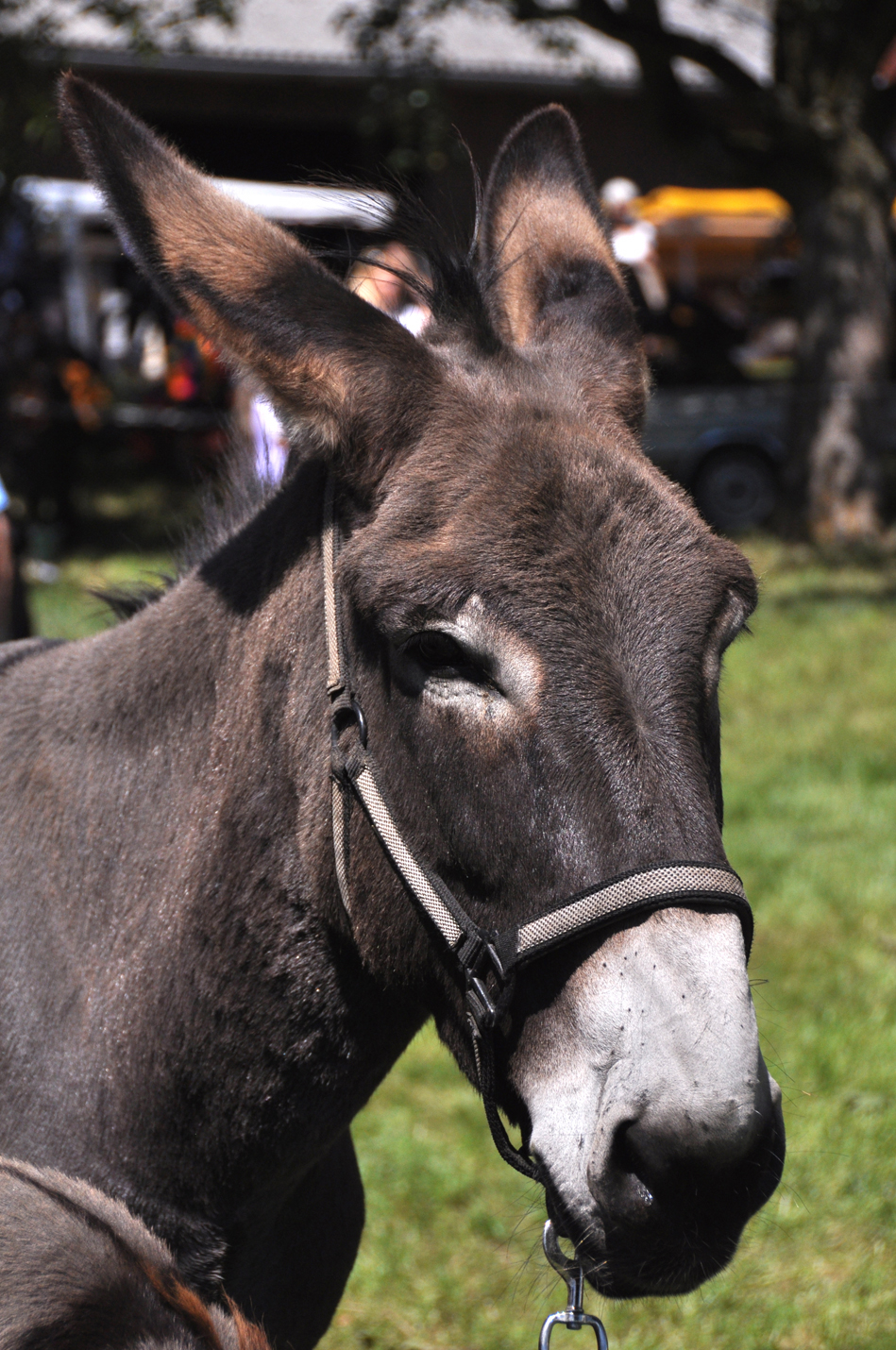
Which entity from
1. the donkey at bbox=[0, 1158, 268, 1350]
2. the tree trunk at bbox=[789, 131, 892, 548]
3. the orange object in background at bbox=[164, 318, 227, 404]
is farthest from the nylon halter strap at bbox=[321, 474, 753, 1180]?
the orange object in background at bbox=[164, 318, 227, 404]

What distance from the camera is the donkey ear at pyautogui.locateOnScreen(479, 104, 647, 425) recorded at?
7.47 ft

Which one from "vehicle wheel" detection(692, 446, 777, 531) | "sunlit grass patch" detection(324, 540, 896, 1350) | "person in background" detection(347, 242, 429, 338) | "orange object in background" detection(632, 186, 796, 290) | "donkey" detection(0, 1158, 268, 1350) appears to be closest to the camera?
"donkey" detection(0, 1158, 268, 1350)

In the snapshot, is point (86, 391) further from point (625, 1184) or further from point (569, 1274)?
point (625, 1184)

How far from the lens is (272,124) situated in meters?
20.8

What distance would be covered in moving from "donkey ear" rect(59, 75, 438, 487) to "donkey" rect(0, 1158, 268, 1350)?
1.14 meters

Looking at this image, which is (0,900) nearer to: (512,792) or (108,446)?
(512,792)

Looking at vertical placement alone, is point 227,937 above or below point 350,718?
below

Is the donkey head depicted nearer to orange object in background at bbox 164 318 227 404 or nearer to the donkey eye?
the donkey eye

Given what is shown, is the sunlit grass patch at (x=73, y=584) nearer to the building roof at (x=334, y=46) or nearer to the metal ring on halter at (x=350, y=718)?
the metal ring on halter at (x=350, y=718)

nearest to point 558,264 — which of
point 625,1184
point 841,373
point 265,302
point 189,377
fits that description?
point 265,302

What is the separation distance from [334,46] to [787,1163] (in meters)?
19.8

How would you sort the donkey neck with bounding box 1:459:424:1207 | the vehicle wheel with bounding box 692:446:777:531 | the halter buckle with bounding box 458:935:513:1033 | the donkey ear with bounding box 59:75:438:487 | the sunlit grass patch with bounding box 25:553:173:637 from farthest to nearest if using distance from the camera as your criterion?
1. the vehicle wheel with bounding box 692:446:777:531
2. the sunlit grass patch with bounding box 25:553:173:637
3. the donkey neck with bounding box 1:459:424:1207
4. the donkey ear with bounding box 59:75:438:487
5. the halter buckle with bounding box 458:935:513:1033

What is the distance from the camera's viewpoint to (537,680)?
5.80ft

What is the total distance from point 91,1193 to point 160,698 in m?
0.93
